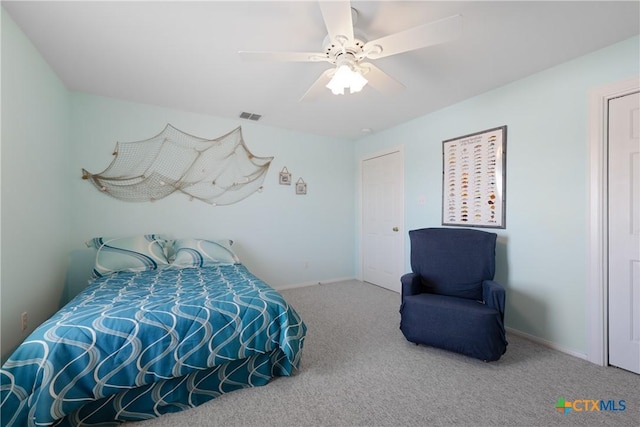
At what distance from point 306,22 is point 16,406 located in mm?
2433

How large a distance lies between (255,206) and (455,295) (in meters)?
2.59

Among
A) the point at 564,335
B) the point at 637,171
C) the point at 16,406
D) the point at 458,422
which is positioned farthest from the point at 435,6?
the point at 16,406

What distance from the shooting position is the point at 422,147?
3.35 m

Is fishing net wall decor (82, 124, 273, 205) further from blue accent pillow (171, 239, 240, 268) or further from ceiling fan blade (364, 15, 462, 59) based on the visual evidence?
ceiling fan blade (364, 15, 462, 59)

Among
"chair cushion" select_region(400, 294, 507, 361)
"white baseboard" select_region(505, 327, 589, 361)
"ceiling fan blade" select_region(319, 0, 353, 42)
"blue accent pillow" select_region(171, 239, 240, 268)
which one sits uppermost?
"ceiling fan blade" select_region(319, 0, 353, 42)

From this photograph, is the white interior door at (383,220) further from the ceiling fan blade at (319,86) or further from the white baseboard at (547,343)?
the ceiling fan blade at (319,86)

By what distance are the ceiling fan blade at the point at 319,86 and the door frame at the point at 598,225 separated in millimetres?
1984

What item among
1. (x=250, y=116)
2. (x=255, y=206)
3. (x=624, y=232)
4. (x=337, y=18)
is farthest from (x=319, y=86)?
(x=624, y=232)

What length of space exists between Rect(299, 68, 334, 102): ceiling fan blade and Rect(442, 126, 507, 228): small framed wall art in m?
1.76

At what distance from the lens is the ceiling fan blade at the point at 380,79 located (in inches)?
67.9

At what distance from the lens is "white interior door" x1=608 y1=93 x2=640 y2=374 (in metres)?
1.83

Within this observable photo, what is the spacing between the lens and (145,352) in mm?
1410

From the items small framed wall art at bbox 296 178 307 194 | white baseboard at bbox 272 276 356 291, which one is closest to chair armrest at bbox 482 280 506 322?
white baseboard at bbox 272 276 356 291

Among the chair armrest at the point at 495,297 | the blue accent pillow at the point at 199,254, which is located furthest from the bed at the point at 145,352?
the chair armrest at the point at 495,297
